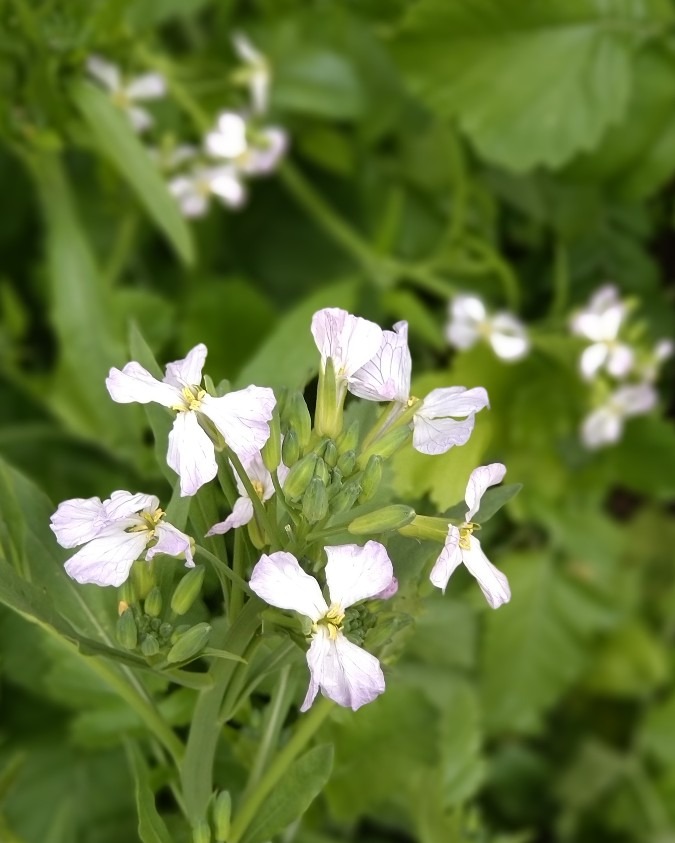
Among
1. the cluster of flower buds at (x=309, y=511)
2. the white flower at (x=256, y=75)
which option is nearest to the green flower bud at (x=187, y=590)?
the cluster of flower buds at (x=309, y=511)

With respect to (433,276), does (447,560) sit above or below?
above

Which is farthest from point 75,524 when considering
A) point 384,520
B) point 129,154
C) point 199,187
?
point 199,187

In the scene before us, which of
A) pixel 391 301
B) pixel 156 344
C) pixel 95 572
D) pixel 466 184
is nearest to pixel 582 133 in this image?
pixel 466 184

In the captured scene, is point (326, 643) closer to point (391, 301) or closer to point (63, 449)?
point (391, 301)

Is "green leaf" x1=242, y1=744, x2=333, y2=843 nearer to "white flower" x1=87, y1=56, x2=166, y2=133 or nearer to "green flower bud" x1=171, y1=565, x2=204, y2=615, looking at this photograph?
"green flower bud" x1=171, y1=565, x2=204, y2=615

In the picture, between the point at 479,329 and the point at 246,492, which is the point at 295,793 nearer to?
the point at 246,492

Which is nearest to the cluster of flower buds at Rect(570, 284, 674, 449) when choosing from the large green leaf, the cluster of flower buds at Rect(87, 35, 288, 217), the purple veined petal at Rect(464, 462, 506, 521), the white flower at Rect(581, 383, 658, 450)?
the white flower at Rect(581, 383, 658, 450)

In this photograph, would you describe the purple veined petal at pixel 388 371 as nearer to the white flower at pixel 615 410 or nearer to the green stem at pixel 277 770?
the green stem at pixel 277 770
